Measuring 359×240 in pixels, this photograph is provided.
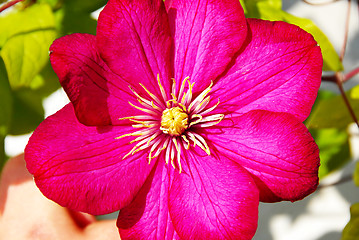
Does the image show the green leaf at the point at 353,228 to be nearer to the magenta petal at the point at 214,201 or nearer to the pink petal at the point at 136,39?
the magenta petal at the point at 214,201

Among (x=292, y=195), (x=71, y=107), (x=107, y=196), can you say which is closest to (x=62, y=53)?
(x=71, y=107)

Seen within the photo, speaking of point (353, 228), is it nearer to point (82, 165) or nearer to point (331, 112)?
point (331, 112)

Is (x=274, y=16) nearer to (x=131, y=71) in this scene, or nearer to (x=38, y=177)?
(x=131, y=71)

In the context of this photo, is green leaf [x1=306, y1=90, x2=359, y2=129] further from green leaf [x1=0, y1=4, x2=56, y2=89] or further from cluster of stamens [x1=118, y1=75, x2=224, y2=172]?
green leaf [x1=0, y1=4, x2=56, y2=89]

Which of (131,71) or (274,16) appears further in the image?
(274,16)

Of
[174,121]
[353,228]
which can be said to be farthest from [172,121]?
[353,228]

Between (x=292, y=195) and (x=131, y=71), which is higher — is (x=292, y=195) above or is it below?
below

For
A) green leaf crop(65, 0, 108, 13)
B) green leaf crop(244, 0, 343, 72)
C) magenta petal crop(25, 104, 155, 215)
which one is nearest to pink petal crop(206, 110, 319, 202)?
magenta petal crop(25, 104, 155, 215)
